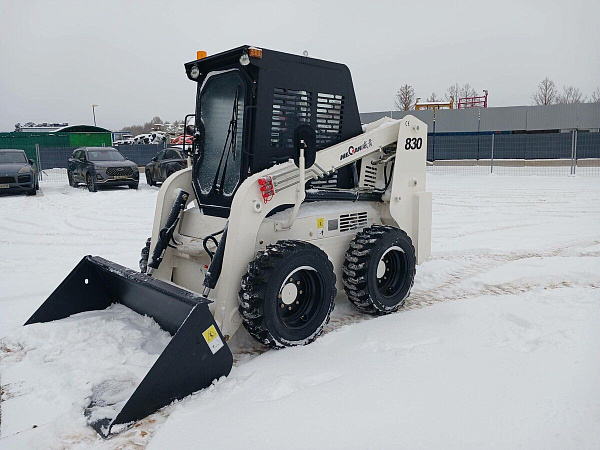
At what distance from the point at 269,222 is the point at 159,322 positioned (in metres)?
1.18

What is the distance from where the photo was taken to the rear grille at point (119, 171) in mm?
16766

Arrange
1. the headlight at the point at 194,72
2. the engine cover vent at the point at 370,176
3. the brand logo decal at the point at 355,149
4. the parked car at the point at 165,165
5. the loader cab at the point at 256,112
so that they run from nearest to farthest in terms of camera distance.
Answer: the loader cab at the point at 256,112, the brand logo decal at the point at 355,149, the headlight at the point at 194,72, the engine cover vent at the point at 370,176, the parked car at the point at 165,165

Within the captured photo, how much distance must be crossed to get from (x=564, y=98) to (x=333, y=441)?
230 ft

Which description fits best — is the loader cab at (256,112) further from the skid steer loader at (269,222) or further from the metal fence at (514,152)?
the metal fence at (514,152)

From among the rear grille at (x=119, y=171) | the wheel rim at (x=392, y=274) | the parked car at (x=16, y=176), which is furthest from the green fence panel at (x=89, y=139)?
the wheel rim at (x=392, y=274)

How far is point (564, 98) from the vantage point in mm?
62625

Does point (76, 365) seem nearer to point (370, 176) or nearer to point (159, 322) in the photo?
point (159, 322)

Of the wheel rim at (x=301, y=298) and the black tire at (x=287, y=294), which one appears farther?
the wheel rim at (x=301, y=298)

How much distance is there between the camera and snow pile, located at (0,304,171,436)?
3.16 metres

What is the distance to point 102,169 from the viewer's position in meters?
16.7

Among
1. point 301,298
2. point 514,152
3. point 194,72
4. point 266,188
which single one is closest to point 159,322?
point 301,298

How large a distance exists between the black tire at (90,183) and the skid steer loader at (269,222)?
42.3ft

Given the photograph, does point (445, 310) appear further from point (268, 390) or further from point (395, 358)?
point (268, 390)

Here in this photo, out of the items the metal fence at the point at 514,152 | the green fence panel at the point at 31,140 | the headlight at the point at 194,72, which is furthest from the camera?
the green fence panel at the point at 31,140
